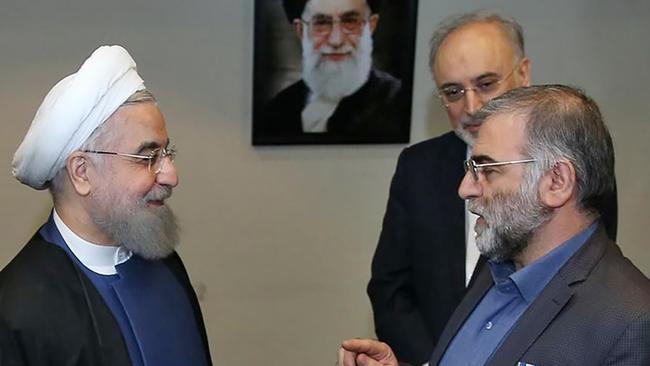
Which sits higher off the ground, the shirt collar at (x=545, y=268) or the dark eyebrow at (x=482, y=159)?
the dark eyebrow at (x=482, y=159)

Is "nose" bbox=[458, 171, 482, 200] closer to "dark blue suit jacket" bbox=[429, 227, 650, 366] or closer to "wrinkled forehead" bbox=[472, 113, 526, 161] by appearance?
"wrinkled forehead" bbox=[472, 113, 526, 161]

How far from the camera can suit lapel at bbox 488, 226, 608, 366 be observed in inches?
59.6

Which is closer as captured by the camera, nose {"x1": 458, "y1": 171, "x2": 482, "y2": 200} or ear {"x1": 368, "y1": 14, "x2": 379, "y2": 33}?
nose {"x1": 458, "y1": 171, "x2": 482, "y2": 200}

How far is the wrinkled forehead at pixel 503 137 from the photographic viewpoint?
1609 millimetres

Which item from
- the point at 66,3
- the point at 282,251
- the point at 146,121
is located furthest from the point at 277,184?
the point at 146,121

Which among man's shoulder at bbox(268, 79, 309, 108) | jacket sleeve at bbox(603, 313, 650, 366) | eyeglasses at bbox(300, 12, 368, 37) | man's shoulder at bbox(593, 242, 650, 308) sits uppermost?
A: eyeglasses at bbox(300, 12, 368, 37)

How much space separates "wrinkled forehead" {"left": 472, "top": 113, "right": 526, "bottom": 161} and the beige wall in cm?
148

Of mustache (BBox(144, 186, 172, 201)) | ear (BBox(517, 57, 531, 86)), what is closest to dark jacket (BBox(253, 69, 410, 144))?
ear (BBox(517, 57, 531, 86))

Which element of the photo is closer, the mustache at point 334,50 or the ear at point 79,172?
the ear at point 79,172

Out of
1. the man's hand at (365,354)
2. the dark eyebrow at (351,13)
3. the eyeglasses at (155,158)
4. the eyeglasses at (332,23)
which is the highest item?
the dark eyebrow at (351,13)

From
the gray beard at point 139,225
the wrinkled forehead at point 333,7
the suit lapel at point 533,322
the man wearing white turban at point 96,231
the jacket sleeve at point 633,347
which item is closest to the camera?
the jacket sleeve at point 633,347

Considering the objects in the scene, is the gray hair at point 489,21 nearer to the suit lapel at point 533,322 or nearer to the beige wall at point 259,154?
the beige wall at point 259,154

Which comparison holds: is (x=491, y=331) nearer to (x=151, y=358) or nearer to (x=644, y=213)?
(x=151, y=358)

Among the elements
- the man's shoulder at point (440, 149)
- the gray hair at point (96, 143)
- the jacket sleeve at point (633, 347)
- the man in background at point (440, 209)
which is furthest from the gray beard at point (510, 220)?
Result: the gray hair at point (96, 143)
